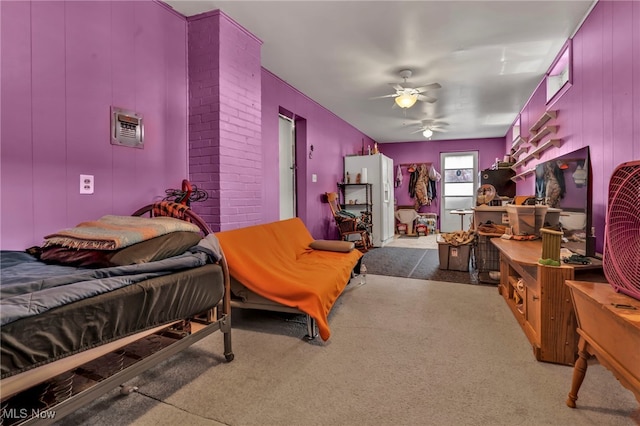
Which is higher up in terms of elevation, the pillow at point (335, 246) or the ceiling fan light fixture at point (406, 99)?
the ceiling fan light fixture at point (406, 99)

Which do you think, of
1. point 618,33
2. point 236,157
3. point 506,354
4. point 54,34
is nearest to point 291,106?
point 236,157

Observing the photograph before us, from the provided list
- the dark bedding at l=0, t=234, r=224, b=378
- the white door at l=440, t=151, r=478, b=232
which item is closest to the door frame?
the dark bedding at l=0, t=234, r=224, b=378

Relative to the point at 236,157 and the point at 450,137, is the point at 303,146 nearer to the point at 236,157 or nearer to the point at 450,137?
the point at 236,157

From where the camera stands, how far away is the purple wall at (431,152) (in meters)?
8.80

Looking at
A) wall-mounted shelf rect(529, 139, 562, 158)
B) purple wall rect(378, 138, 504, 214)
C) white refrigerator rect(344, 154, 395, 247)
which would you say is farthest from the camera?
purple wall rect(378, 138, 504, 214)

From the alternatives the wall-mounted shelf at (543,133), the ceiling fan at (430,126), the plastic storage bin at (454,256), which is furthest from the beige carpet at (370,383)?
the ceiling fan at (430,126)

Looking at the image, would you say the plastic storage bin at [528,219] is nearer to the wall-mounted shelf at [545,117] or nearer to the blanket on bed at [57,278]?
the wall-mounted shelf at [545,117]

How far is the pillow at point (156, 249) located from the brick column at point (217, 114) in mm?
1116

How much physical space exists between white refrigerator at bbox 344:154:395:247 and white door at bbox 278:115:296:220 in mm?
2017

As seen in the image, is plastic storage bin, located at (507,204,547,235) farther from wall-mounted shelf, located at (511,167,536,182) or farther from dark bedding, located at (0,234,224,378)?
dark bedding, located at (0,234,224,378)

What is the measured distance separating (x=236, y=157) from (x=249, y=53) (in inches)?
44.2

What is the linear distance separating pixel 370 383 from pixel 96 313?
4.53 ft

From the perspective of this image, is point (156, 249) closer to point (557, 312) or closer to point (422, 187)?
point (557, 312)

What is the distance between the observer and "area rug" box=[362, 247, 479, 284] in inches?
159
